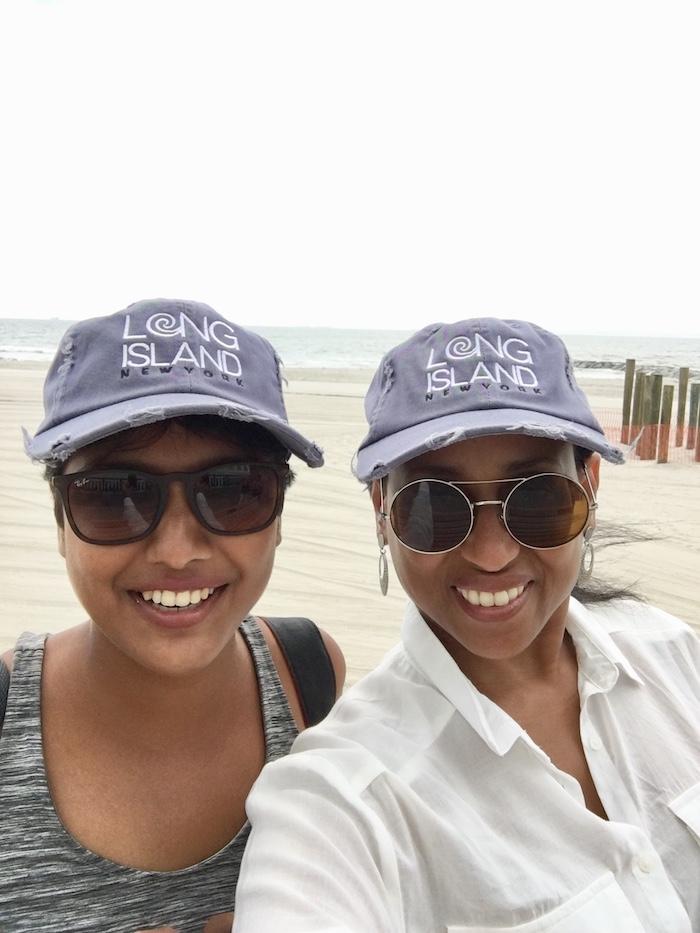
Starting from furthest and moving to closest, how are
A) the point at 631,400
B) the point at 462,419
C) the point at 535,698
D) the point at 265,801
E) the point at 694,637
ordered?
the point at 631,400 < the point at 694,637 < the point at 535,698 < the point at 462,419 < the point at 265,801

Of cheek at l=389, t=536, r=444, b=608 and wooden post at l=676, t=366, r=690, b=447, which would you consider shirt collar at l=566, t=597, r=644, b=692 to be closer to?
cheek at l=389, t=536, r=444, b=608

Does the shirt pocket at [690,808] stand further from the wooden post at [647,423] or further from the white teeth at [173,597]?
the wooden post at [647,423]

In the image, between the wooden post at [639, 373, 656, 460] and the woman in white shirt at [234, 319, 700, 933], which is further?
the wooden post at [639, 373, 656, 460]

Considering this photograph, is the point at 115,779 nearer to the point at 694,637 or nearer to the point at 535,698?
the point at 535,698

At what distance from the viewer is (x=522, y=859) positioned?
4.66 ft

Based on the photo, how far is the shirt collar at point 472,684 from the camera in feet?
5.06

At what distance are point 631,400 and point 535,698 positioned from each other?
41.9 ft

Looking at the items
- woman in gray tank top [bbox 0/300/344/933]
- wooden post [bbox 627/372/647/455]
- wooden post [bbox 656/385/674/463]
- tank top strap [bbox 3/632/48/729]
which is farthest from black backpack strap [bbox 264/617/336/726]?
wooden post [bbox 627/372/647/455]

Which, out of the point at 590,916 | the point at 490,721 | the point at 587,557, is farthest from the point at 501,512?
the point at 590,916

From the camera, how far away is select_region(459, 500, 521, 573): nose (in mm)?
1623

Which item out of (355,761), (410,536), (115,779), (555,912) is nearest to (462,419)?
(410,536)

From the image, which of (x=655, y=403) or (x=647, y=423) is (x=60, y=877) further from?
(x=655, y=403)

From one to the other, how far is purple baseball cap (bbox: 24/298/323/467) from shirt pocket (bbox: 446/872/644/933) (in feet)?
3.20

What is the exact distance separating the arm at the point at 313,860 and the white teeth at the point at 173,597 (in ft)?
1.22
